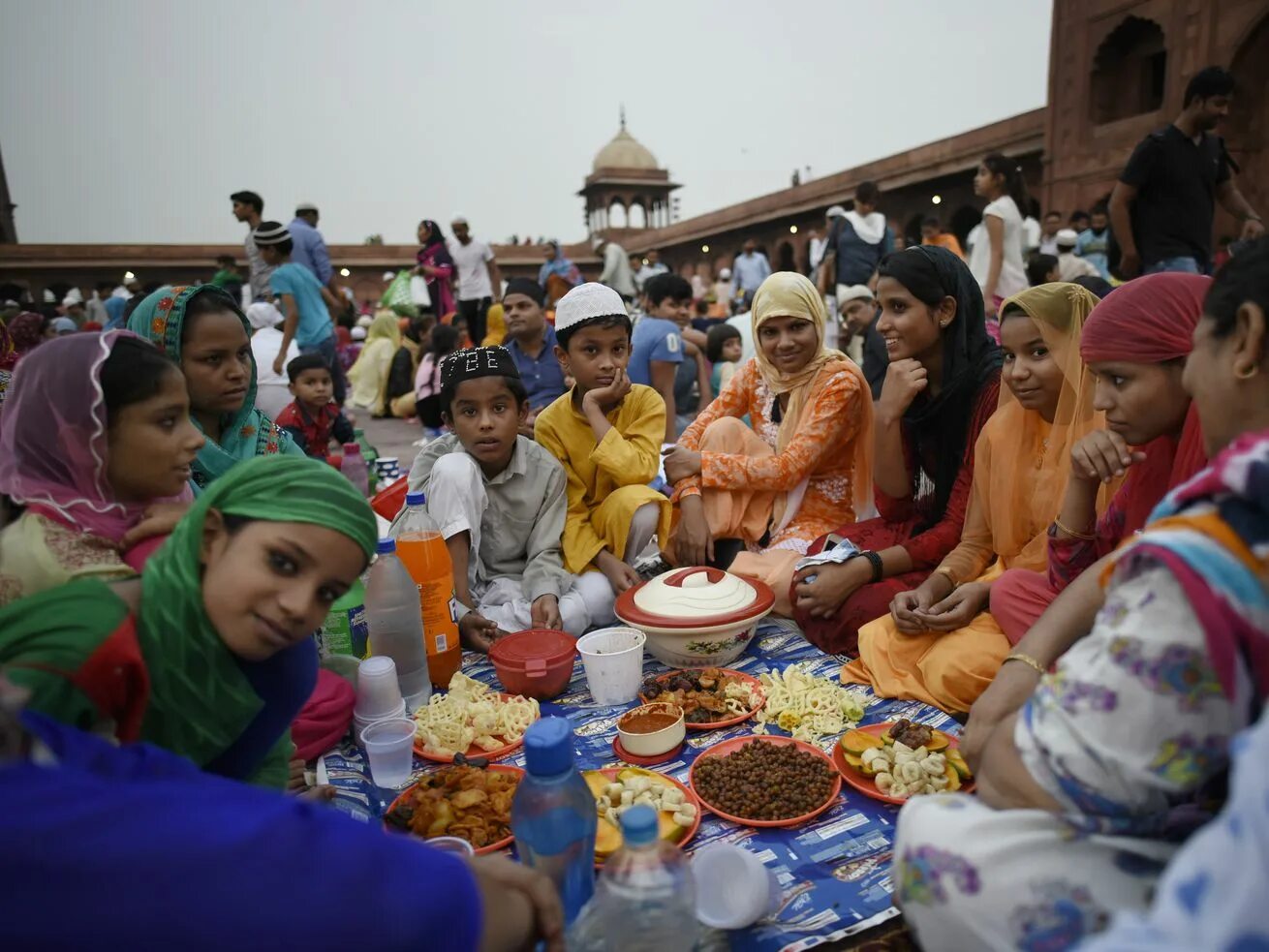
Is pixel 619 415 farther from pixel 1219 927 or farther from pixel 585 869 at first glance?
pixel 1219 927

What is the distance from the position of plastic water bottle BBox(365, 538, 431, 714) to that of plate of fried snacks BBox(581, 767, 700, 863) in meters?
0.75

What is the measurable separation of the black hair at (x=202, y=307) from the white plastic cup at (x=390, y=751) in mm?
1373

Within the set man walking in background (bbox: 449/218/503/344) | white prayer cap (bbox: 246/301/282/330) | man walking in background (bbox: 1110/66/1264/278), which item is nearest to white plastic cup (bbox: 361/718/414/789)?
man walking in background (bbox: 1110/66/1264/278)

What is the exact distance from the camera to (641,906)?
1233 millimetres

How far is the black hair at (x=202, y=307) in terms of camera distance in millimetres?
2375

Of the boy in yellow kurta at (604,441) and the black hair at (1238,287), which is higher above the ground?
the black hair at (1238,287)

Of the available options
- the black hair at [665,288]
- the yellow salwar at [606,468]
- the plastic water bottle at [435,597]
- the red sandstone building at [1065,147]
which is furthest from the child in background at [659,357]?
the red sandstone building at [1065,147]

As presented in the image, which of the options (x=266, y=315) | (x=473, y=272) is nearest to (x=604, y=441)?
(x=266, y=315)

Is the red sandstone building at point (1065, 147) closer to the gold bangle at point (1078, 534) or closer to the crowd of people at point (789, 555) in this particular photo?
the crowd of people at point (789, 555)

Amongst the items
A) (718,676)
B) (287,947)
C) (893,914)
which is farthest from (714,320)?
(287,947)

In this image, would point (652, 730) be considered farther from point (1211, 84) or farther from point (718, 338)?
point (718, 338)

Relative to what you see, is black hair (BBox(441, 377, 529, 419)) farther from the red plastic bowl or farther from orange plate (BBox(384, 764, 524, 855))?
orange plate (BBox(384, 764, 524, 855))

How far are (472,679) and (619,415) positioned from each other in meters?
1.29

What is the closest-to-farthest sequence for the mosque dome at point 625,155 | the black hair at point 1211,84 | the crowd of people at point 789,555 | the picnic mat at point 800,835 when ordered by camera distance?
the crowd of people at point 789,555, the picnic mat at point 800,835, the black hair at point 1211,84, the mosque dome at point 625,155
